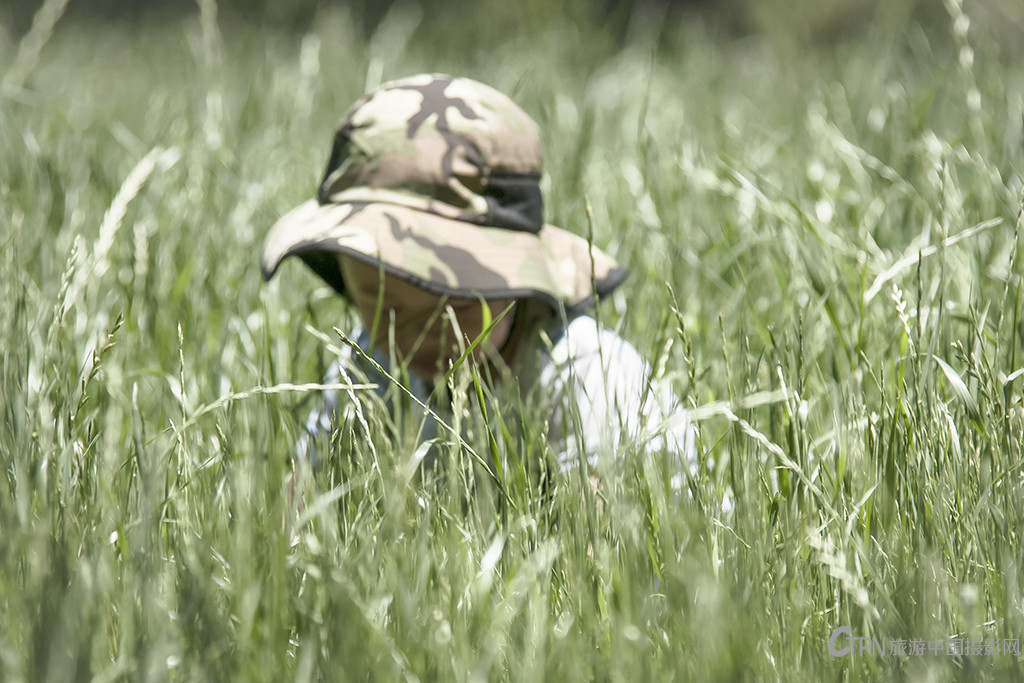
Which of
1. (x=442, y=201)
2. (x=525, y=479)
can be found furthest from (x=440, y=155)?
(x=525, y=479)

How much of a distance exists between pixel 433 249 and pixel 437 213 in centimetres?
8

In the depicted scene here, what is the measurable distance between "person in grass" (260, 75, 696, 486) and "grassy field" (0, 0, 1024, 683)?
0.40ft

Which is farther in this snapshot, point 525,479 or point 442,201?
point 442,201

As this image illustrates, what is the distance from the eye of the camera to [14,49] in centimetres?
393

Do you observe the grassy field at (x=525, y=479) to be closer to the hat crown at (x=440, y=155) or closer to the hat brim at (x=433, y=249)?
the hat brim at (x=433, y=249)

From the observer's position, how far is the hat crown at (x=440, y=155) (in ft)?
4.23

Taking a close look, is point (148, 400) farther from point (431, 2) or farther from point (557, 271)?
point (431, 2)

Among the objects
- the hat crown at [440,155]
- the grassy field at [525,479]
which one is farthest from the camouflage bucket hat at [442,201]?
the grassy field at [525,479]

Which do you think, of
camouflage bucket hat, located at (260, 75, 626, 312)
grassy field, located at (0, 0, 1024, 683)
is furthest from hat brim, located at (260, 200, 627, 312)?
grassy field, located at (0, 0, 1024, 683)

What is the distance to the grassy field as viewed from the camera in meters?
0.72

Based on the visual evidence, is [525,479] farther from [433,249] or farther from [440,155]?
[440,155]

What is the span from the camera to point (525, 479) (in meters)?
0.96

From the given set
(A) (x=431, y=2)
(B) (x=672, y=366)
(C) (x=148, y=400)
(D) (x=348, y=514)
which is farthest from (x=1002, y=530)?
(A) (x=431, y=2)

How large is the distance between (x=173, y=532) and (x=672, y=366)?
2.91 ft
